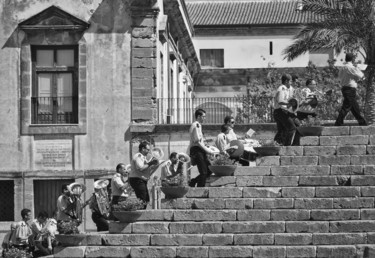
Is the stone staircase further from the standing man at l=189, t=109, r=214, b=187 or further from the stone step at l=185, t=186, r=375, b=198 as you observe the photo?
the standing man at l=189, t=109, r=214, b=187

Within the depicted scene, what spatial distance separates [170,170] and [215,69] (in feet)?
119

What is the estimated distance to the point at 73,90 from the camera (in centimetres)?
3791

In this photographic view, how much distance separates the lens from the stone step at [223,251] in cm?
2417

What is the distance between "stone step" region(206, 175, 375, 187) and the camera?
26.2 metres

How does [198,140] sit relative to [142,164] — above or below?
above

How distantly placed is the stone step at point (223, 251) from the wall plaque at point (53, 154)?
39.8ft

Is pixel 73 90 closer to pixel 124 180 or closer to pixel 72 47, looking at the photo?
pixel 72 47

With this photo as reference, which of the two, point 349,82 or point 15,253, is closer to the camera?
point 15,253

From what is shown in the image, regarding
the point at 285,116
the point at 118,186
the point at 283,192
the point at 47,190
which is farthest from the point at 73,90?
the point at 283,192

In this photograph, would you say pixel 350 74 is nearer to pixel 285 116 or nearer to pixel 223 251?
pixel 285 116

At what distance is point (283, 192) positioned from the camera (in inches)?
1027

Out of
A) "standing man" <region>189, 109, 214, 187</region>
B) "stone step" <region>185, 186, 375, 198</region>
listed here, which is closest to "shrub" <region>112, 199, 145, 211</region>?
"stone step" <region>185, 186, 375, 198</region>

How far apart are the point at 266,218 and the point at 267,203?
451mm

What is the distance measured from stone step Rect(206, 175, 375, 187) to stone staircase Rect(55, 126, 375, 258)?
2cm
